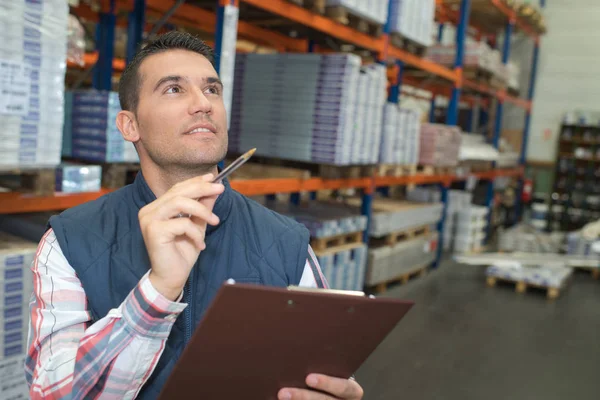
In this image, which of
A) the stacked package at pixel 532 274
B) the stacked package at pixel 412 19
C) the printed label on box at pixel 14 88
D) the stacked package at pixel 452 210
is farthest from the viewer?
the stacked package at pixel 452 210

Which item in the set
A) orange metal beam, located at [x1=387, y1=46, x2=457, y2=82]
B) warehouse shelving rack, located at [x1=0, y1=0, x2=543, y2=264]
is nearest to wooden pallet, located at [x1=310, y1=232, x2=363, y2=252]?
warehouse shelving rack, located at [x1=0, y1=0, x2=543, y2=264]

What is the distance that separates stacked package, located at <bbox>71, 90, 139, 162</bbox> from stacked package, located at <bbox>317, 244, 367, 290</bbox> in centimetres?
244

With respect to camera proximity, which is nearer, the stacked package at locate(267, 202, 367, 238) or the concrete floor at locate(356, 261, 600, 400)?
the concrete floor at locate(356, 261, 600, 400)

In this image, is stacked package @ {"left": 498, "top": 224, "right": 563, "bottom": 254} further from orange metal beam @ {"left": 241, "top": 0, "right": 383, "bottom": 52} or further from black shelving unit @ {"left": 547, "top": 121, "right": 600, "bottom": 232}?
orange metal beam @ {"left": 241, "top": 0, "right": 383, "bottom": 52}

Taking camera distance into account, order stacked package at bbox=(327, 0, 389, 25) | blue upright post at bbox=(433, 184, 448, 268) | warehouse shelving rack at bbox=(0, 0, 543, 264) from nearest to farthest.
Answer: warehouse shelving rack at bbox=(0, 0, 543, 264) → stacked package at bbox=(327, 0, 389, 25) → blue upright post at bbox=(433, 184, 448, 268)

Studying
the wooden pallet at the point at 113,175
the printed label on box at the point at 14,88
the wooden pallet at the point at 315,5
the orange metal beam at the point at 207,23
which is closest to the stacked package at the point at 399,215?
the orange metal beam at the point at 207,23

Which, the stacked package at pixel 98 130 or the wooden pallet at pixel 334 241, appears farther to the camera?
the wooden pallet at pixel 334 241

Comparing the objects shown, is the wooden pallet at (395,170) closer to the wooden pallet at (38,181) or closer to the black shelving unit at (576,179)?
the wooden pallet at (38,181)

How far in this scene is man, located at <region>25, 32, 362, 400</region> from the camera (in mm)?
1289

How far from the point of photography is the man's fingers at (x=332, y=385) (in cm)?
141

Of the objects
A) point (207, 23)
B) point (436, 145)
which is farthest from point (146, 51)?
point (436, 145)

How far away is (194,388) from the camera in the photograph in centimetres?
131

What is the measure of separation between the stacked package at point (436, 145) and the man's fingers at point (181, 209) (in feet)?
20.8

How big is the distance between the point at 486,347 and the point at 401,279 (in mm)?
2305
